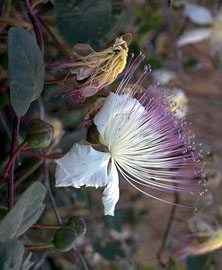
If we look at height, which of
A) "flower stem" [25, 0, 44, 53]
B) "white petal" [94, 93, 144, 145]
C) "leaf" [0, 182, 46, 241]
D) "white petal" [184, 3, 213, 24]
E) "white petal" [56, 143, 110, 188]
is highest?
"flower stem" [25, 0, 44, 53]

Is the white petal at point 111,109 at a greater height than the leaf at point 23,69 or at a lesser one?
lesser

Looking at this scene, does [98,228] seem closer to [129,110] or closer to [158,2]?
[158,2]

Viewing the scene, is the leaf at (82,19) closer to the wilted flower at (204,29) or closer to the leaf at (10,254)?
the leaf at (10,254)

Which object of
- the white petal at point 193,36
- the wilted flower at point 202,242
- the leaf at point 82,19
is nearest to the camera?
the leaf at point 82,19

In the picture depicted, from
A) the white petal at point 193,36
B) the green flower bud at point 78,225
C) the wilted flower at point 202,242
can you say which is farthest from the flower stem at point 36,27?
the white petal at point 193,36

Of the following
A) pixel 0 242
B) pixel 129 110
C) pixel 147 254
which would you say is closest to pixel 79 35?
pixel 129 110

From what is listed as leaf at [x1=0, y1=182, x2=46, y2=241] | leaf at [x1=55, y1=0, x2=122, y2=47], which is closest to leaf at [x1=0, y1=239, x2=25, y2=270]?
leaf at [x1=0, y1=182, x2=46, y2=241]

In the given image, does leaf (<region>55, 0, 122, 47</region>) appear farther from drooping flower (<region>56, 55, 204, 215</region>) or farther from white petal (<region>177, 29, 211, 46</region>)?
white petal (<region>177, 29, 211, 46</region>)
